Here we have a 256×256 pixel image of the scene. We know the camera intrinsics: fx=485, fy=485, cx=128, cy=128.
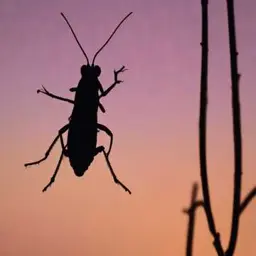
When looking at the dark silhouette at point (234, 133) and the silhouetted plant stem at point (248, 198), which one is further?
the silhouetted plant stem at point (248, 198)

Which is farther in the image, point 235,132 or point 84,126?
point 84,126

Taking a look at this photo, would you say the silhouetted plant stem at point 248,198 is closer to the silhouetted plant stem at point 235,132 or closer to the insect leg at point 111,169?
the silhouetted plant stem at point 235,132

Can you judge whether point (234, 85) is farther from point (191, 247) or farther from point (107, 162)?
point (107, 162)

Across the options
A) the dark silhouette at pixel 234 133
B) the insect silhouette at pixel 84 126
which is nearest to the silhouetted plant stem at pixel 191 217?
the dark silhouette at pixel 234 133

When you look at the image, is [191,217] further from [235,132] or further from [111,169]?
[111,169]

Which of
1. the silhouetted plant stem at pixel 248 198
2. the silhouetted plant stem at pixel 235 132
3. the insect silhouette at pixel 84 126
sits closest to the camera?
the silhouetted plant stem at pixel 235 132

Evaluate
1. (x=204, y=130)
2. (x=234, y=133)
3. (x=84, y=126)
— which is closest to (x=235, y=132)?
(x=234, y=133)
